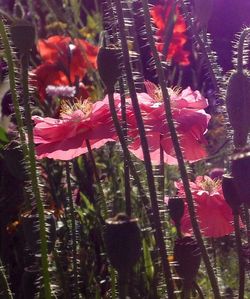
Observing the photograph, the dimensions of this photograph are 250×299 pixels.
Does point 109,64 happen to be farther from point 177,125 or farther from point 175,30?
point 175,30

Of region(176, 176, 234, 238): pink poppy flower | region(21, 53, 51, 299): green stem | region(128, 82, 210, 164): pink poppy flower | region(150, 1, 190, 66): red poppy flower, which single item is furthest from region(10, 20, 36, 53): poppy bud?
region(150, 1, 190, 66): red poppy flower

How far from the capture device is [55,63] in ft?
7.02

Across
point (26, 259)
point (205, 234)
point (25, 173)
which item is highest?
point (25, 173)

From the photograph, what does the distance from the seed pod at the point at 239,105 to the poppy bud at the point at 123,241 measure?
22 cm

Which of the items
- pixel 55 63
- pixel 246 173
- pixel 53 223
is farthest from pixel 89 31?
pixel 246 173

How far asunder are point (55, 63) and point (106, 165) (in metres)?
0.51

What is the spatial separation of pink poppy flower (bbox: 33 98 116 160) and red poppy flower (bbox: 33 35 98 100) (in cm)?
94

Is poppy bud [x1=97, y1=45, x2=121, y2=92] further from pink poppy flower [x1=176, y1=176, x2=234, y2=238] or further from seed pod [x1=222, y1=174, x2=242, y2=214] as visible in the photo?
pink poppy flower [x1=176, y1=176, x2=234, y2=238]

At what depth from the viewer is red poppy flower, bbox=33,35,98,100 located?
6.73ft

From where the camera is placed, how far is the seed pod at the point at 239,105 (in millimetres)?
772

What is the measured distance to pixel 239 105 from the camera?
791mm

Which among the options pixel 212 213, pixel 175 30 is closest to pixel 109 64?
pixel 212 213

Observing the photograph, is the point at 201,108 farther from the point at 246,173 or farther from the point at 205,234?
the point at 246,173

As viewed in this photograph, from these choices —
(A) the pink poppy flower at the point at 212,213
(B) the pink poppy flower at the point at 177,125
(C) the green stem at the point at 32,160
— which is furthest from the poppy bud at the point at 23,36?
(A) the pink poppy flower at the point at 212,213
